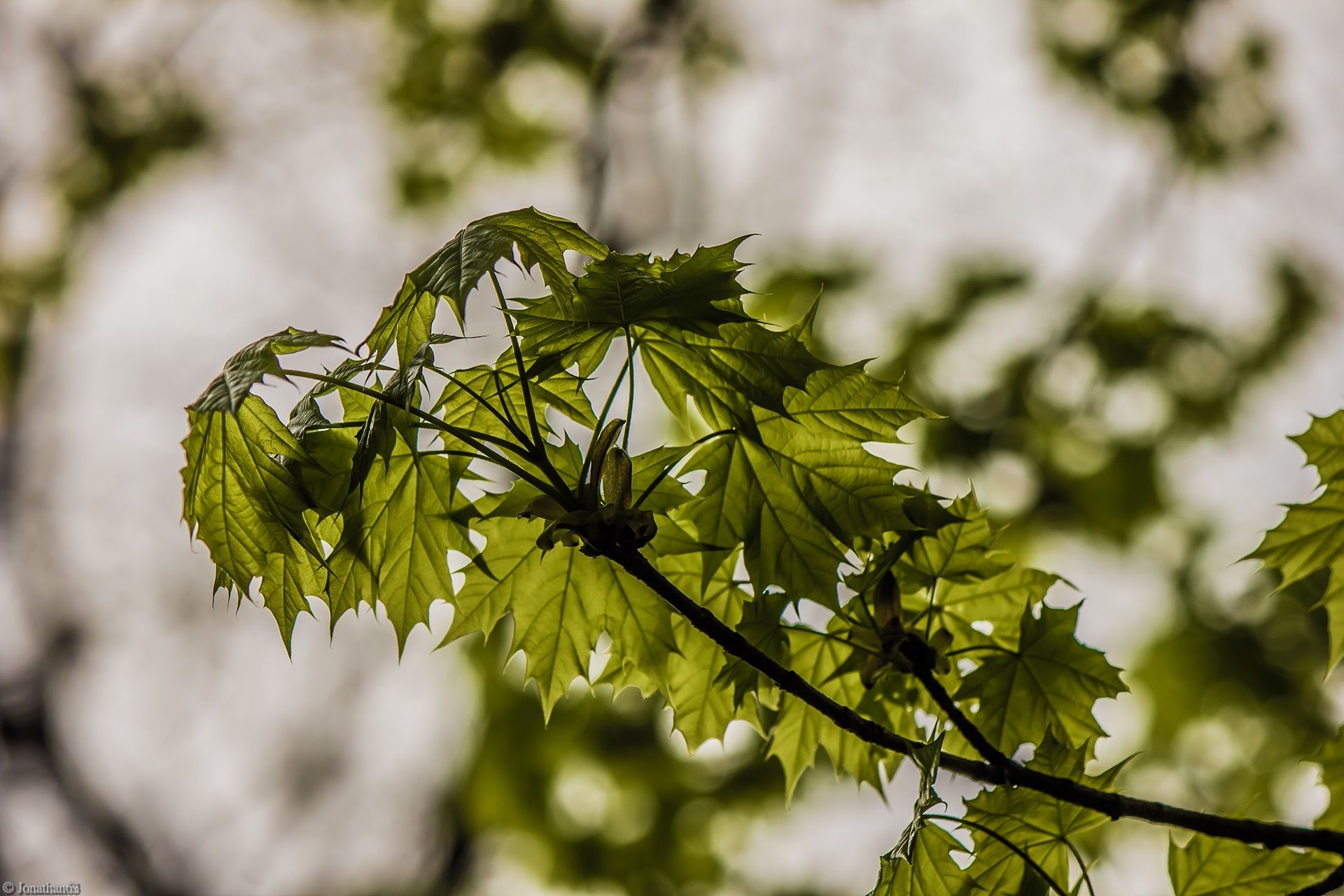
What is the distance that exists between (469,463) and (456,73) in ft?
28.1

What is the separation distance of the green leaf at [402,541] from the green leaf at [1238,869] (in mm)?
1272

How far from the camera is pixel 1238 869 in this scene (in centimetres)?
158

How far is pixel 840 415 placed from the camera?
1.57 meters

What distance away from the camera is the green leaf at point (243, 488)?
4.62 ft

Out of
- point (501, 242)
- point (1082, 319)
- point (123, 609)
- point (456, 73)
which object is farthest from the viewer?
point (123, 609)

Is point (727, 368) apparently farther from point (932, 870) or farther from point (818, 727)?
point (932, 870)

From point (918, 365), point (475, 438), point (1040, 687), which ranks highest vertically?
point (918, 365)

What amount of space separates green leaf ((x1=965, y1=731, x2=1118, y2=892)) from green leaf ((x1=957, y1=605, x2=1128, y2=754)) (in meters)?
0.06

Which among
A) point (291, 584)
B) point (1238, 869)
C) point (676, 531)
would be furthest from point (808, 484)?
point (1238, 869)

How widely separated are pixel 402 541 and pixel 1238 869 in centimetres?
146

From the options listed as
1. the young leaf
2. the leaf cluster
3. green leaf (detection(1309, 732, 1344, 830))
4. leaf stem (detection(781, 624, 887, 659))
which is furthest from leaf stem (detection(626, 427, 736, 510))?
green leaf (detection(1309, 732, 1344, 830))

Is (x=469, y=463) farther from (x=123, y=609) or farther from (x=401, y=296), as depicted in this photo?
(x=123, y=609)

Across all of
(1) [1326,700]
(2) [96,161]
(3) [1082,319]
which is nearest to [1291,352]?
(3) [1082,319]

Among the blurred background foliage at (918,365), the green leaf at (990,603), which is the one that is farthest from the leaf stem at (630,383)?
the blurred background foliage at (918,365)
